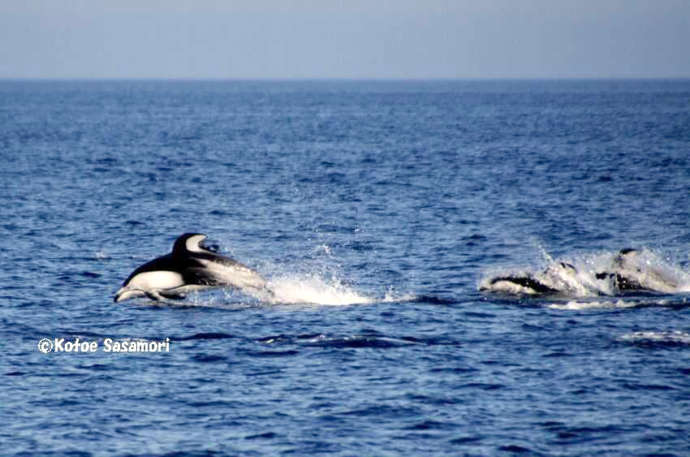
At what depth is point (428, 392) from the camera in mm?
23562

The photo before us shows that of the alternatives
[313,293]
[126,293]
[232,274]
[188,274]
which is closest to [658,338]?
[313,293]

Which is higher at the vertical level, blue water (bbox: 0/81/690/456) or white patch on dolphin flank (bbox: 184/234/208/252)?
white patch on dolphin flank (bbox: 184/234/208/252)

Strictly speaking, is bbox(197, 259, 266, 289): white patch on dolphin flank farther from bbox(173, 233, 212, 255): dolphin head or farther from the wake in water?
the wake in water

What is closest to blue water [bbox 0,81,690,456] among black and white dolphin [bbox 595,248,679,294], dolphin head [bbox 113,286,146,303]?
dolphin head [bbox 113,286,146,303]

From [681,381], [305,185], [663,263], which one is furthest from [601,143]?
[681,381]

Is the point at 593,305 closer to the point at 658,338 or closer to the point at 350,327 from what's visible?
the point at 658,338

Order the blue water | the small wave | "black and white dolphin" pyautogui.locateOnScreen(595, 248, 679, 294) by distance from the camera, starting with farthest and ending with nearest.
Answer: "black and white dolphin" pyautogui.locateOnScreen(595, 248, 679, 294) < the small wave < the blue water

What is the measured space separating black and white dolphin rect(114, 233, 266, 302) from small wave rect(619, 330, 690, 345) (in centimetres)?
1022

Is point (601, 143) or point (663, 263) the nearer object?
Result: point (663, 263)

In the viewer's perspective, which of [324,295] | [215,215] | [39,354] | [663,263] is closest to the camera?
[39,354]

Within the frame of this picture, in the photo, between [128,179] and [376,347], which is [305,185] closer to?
[128,179]

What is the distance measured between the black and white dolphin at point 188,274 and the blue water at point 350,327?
23.8 inches

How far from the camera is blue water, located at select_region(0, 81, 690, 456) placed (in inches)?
845

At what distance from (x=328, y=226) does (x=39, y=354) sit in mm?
25951
